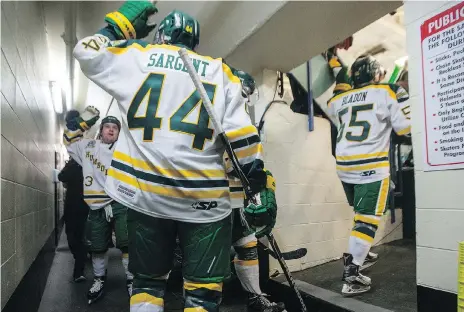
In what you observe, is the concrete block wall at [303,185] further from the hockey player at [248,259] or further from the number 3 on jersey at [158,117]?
the number 3 on jersey at [158,117]

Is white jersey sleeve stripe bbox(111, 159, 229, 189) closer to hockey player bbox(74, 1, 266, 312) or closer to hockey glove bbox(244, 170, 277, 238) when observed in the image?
hockey player bbox(74, 1, 266, 312)

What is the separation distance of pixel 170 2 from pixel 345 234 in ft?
9.48

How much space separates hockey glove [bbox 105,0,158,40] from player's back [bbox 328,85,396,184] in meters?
1.94

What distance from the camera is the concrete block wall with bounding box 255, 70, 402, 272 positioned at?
3.05m

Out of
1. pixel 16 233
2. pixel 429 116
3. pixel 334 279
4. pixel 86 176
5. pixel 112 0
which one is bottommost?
pixel 334 279

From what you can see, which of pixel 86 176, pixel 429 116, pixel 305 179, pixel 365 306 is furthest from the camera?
pixel 305 179

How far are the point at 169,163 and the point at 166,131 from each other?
0.14 meters

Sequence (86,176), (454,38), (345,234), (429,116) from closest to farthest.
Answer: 1. (454,38)
2. (429,116)
3. (86,176)
4. (345,234)

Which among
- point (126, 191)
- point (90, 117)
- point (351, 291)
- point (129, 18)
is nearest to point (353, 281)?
point (351, 291)

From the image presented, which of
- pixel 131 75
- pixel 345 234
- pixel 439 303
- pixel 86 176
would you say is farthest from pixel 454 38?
pixel 86 176

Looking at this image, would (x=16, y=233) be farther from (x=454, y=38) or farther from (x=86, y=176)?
(x=454, y=38)

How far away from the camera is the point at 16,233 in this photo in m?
1.60

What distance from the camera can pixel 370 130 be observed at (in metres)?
2.76

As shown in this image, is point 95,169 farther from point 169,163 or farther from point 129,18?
point 169,163
